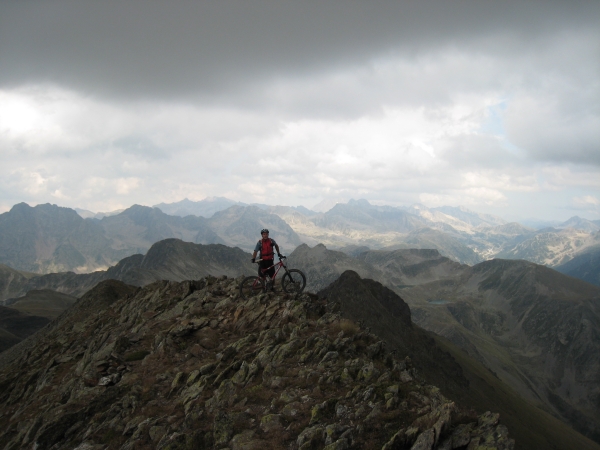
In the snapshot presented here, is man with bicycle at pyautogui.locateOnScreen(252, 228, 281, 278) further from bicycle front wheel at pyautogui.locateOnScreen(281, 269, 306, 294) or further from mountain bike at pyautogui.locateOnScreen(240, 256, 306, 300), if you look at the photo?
bicycle front wheel at pyautogui.locateOnScreen(281, 269, 306, 294)

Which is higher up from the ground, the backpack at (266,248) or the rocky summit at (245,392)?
the backpack at (266,248)

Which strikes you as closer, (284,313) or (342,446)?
(342,446)

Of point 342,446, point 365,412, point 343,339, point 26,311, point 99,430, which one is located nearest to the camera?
point 342,446

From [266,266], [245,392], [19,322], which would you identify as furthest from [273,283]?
[19,322]

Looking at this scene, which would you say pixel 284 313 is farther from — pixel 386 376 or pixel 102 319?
pixel 102 319

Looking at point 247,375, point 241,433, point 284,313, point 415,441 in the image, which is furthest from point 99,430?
point 415,441

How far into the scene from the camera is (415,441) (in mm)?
11242

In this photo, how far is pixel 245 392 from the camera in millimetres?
16578

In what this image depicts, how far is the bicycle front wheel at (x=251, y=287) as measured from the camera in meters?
28.3

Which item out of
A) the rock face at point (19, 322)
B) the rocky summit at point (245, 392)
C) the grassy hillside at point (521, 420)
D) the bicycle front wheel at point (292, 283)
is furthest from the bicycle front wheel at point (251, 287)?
the rock face at point (19, 322)

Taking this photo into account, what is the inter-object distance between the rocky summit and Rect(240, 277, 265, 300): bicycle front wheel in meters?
0.98

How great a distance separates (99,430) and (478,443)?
1733 cm

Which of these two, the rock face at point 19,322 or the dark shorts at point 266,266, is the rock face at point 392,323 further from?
the rock face at point 19,322

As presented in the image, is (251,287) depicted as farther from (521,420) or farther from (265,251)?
(521,420)
